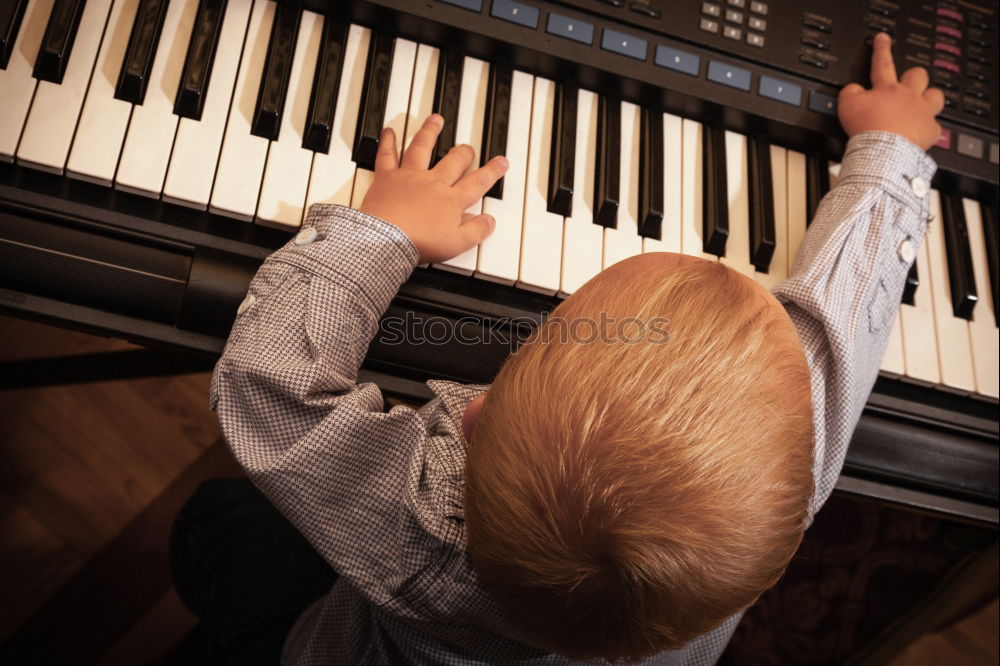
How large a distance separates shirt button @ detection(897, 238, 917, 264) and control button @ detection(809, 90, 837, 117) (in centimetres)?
22

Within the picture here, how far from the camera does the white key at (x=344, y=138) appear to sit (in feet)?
3.06

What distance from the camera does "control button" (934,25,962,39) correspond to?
1.15 m

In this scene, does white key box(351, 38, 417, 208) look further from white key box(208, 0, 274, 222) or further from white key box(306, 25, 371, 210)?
white key box(208, 0, 274, 222)

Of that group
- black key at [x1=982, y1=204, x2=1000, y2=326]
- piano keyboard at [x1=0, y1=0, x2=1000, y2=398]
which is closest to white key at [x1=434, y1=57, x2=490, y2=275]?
piano keyboard at [x1=0, y1=0, x2=1000, y2=398]

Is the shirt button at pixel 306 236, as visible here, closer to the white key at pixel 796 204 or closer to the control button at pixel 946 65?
the white key at pixel 796 204

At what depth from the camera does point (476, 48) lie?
3.40 ft

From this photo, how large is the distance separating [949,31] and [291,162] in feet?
3.26

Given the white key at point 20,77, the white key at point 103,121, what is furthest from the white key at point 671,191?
the white key at point 20,77

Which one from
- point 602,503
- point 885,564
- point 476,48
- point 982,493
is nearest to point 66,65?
point 476,48

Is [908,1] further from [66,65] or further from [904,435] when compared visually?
[66,65]

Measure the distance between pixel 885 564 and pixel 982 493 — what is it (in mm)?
609

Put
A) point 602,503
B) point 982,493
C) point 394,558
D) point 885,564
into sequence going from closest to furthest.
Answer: point 602,503 < point 394,558 < point 982,493 < point 885,564

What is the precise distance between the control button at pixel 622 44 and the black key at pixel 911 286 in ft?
1.57

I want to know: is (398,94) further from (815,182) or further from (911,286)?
(911,286)
